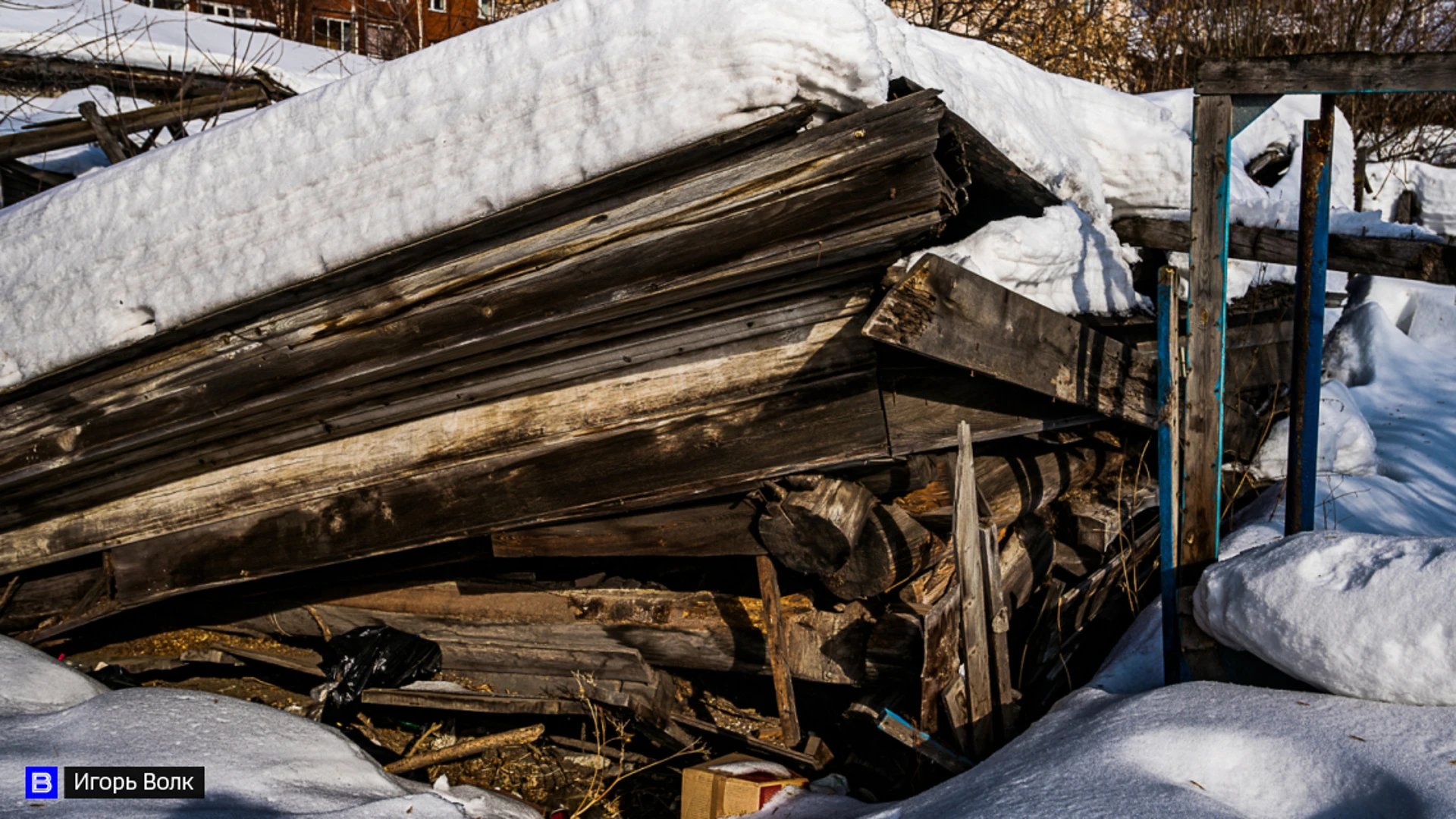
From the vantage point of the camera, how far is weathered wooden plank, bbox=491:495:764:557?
3252 millimetres

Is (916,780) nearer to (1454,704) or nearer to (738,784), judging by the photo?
(738,784)

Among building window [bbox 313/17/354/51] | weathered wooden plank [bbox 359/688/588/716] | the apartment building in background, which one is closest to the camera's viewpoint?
weathered wooden plank [bbox 359/688/588/716]

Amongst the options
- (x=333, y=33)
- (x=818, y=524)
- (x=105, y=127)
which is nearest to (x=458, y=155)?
(x=818, y=524)

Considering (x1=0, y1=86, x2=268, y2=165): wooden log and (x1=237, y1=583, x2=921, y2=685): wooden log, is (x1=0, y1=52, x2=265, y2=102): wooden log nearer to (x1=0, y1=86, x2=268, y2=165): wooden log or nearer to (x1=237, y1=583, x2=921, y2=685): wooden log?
(x1=0, y1=86, x2=268, y2=165): wooden log

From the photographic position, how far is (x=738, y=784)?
124 inches

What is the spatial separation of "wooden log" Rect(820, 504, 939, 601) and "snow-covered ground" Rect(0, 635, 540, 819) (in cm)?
138

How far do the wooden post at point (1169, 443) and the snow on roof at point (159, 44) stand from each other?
23.8 feet

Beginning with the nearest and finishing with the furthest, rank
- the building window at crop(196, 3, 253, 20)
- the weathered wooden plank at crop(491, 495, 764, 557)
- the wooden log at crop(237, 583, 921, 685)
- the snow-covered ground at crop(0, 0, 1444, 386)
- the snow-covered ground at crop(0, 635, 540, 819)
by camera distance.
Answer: the snow-covered ground at crop(0, 635, 540, 819)
the snow-covered ground at crop(0, 0, 1444, 386)
the weathered wooden plank at crop(491, 495, 764, 557)
the wooden log at crop(237, 583, 921, 685)
the building window at crop(196, 3, 253, 20)

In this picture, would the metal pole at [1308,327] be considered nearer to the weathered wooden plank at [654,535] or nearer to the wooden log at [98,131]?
the weathered wooden plank at [654,535]

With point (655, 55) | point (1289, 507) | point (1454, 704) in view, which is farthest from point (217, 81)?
point (1454, 704)

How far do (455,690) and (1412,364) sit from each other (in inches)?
298

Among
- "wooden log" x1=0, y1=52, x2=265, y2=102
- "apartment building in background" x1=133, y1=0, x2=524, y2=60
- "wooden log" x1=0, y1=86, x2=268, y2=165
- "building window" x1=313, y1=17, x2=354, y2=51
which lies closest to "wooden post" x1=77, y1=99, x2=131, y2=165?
"wooden log" x1=0, y1=86, x2=268, y2=165

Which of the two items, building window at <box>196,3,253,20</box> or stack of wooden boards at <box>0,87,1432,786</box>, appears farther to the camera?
building window at <box>196,3,253,20</box>

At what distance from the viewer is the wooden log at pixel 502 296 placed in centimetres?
265
